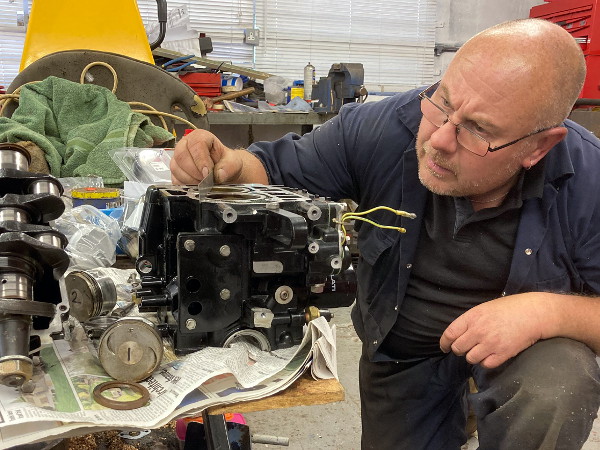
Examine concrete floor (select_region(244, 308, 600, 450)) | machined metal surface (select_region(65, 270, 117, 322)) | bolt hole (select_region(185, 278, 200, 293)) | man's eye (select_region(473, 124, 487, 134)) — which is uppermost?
man's eye (select_region(473, 124, 487, 134))

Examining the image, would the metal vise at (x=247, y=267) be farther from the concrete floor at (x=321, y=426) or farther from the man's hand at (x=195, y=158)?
the concrete floor at (x=321, y=426)

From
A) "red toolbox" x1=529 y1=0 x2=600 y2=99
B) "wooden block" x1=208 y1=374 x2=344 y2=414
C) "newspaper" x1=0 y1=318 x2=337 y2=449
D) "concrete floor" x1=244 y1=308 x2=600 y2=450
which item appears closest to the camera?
"newspaper" x1=0 y1=318 x2=337 y2=449

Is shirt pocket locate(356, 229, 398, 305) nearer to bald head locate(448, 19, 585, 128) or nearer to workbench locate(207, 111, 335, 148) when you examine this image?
bald head locate(448, 19, 585, 128)

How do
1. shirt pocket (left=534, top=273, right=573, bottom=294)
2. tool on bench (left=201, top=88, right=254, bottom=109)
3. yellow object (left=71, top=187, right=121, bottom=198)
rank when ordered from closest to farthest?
shirt pocket (left=534, top=273, right=573, bottom=294) → yellow object (left=71, top=187, right=121, bottom=198) → tool on bench (left=201, top=88, right=254, bottom=109)

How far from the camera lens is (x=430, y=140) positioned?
3.92ft

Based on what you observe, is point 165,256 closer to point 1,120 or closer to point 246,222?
point 246,222

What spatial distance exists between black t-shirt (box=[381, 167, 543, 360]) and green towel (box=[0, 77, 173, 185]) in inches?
47.6

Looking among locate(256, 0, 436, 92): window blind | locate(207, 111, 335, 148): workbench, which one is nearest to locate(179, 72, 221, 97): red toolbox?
locate(207, 111, 335, 148): workbench

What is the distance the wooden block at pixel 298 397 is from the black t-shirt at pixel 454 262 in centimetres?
55

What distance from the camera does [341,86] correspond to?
10.7 ft

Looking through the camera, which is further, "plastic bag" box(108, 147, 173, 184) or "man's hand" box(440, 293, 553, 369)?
"plastic bag" box(108, 147, 173, 184)

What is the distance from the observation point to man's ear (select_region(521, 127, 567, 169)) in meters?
1.18

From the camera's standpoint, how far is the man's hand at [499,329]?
106 cm

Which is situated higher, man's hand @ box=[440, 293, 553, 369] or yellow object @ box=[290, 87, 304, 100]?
yellow object @ box=[290, 87, 304, 100]
